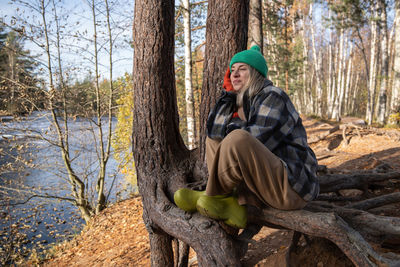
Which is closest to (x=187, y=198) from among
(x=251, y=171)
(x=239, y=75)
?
(x=251, y=171)

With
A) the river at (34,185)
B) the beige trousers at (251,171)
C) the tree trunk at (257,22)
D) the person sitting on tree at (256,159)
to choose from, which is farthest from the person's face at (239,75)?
the river at (34,185)

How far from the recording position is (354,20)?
13.0 metres

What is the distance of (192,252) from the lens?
4191 millimetres

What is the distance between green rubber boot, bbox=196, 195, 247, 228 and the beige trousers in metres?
0.07

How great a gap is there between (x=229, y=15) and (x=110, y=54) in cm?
656

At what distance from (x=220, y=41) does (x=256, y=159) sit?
165cm

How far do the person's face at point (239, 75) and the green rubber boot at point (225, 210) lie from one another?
0.99 m

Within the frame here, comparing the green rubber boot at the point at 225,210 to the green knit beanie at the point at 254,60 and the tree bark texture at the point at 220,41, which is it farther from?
the green knit beanie at the point at 254,60

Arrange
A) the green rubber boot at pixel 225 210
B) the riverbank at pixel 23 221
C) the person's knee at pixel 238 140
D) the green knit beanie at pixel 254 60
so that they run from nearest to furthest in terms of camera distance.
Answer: the person's knee at pixel 238 140
the green rubber boot at pixel 225 210
the green knit beanie at pixel 254 60
the riverbank at pixel 23 221

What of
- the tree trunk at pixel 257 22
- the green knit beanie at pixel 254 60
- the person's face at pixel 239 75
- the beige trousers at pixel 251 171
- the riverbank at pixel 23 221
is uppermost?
the tree trunk at pixel 257 22

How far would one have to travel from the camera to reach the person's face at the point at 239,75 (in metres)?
2.23

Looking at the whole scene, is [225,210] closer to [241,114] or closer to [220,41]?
[241,114]

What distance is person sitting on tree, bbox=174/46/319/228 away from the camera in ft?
5.79

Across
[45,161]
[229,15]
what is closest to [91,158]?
A: [45,161]
